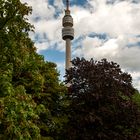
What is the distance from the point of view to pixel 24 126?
24.8 meters

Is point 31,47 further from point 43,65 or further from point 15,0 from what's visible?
point 15,0

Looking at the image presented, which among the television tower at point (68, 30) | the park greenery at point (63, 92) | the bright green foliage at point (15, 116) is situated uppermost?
the television tower at point (68, 30)

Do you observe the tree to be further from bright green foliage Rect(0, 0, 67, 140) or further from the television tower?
the television tower

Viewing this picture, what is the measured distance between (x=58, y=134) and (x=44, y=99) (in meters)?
3.20

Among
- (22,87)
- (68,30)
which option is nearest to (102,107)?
(22,87)

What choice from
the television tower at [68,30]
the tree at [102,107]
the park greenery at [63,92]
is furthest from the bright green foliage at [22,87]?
the television tower at [68,30]

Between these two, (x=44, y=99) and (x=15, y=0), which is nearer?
(x=15, y=0)

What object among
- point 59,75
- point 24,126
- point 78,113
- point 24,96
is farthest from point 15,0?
point 59,75

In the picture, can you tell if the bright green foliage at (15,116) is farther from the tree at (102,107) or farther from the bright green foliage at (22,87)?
the tree at (102,107)

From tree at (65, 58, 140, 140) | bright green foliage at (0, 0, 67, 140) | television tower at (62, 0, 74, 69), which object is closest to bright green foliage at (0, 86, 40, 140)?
bright green foliage at (0, 0, 67, 140)

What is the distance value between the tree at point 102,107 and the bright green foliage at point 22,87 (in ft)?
8.06

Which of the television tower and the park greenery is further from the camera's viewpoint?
the television tower

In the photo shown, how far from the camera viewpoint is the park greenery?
2812 cm

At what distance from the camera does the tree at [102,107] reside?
32719 millimetres
